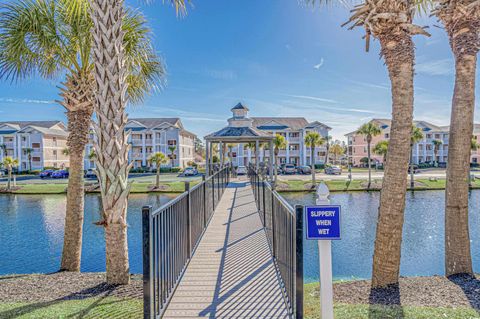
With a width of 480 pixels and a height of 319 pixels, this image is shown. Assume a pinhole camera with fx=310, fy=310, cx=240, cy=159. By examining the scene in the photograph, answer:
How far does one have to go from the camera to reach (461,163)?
6.66 meters

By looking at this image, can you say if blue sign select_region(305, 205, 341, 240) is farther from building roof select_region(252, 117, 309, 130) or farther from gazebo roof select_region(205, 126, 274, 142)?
building roof select_region(252, 117, 309, 130)

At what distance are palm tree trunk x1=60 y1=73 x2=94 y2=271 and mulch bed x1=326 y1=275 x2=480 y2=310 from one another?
19.2 feet

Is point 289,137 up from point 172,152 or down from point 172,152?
up

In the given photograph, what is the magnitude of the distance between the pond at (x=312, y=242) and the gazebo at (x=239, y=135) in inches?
213

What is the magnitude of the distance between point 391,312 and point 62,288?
5477mm

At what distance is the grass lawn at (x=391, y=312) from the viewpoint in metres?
4.27

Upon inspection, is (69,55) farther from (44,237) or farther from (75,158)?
(44,237)

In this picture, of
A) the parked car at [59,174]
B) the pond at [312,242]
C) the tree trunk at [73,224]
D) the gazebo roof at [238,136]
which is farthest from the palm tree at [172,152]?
the tree trunk at [73,224]

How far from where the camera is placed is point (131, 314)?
407 cm

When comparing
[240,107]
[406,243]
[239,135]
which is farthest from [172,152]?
[406,243]

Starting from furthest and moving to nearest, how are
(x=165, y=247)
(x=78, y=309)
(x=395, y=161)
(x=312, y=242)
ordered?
(x=312, y=242) < (x=395, y=161) < (x=78, y=309) < (x=165, y=247)

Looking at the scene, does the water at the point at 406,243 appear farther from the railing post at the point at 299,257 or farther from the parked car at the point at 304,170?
the parked car at the point at 304,170

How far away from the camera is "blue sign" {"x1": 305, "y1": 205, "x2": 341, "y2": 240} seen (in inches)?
118

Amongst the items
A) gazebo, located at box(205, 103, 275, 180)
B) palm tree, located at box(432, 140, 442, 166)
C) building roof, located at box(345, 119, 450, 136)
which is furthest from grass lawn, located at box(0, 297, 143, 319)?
palm tree, located at box(432, 140, 442, 166)
